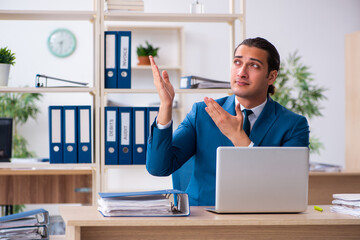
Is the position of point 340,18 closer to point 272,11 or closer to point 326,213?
point 272,11

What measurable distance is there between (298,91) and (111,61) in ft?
11.0

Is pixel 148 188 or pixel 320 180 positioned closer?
pixel 320 180

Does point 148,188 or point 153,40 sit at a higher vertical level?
point 153,40

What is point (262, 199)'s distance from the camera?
152 centimetres

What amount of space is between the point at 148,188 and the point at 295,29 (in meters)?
2.46

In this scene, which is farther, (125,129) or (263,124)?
(125,129)

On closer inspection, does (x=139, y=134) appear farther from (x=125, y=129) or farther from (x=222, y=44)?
(x=222, y=44)

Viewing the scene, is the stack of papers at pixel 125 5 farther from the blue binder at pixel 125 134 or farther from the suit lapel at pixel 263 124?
the suit lapel at pixel 263 124

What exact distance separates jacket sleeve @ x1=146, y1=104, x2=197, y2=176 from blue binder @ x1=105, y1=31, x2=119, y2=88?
76 centimetres

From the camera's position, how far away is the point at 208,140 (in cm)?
208

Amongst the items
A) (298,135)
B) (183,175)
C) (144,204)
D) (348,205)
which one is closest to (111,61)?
(183,175)

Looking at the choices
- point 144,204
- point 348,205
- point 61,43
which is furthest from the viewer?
point 61,43

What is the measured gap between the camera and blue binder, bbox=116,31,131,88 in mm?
2750

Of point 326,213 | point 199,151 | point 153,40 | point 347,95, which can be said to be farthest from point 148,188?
point 326,213
